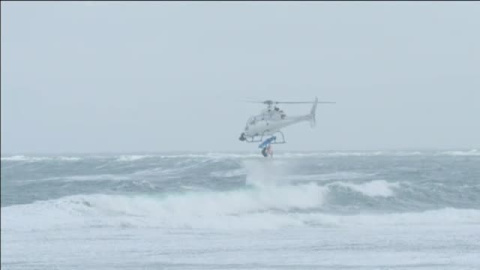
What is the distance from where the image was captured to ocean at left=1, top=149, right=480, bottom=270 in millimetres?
16406

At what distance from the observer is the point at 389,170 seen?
4344cm

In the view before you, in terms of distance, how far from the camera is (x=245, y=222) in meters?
24.1

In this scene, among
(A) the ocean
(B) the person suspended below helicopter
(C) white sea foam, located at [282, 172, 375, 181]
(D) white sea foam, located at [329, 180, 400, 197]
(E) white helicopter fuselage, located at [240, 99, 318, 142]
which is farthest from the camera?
(C) white sea foam, located at [282, 172, 375, 181]

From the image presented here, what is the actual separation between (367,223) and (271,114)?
13.3ft

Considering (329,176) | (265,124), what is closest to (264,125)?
(265,124)

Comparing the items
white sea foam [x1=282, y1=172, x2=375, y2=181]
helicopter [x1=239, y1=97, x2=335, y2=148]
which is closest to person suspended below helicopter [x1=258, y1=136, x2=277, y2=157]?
helicopter [x1=239, y1=97, x2=335, y2=148]

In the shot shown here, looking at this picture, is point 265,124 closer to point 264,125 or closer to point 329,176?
point 264,125

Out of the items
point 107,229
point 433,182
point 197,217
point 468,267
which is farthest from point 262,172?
point 468,267

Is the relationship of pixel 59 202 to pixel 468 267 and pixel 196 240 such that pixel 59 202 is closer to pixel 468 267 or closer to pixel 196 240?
pixel 196 240

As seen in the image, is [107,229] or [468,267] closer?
[468,267]

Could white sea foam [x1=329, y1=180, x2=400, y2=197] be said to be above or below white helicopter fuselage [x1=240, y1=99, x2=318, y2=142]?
below

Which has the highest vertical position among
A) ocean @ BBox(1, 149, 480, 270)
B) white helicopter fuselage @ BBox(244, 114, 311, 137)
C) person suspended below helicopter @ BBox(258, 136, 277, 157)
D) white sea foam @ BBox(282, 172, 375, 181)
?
white helicopter fuselage @ BBox(244, 114, 311, 137)

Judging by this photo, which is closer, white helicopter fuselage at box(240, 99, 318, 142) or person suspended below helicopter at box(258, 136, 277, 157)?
person suspended below helicopter at box(258, 136, 277, 157)

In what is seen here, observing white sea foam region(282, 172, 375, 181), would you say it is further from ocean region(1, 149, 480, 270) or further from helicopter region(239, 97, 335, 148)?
helicopter region(239, 97, 335, 148)
